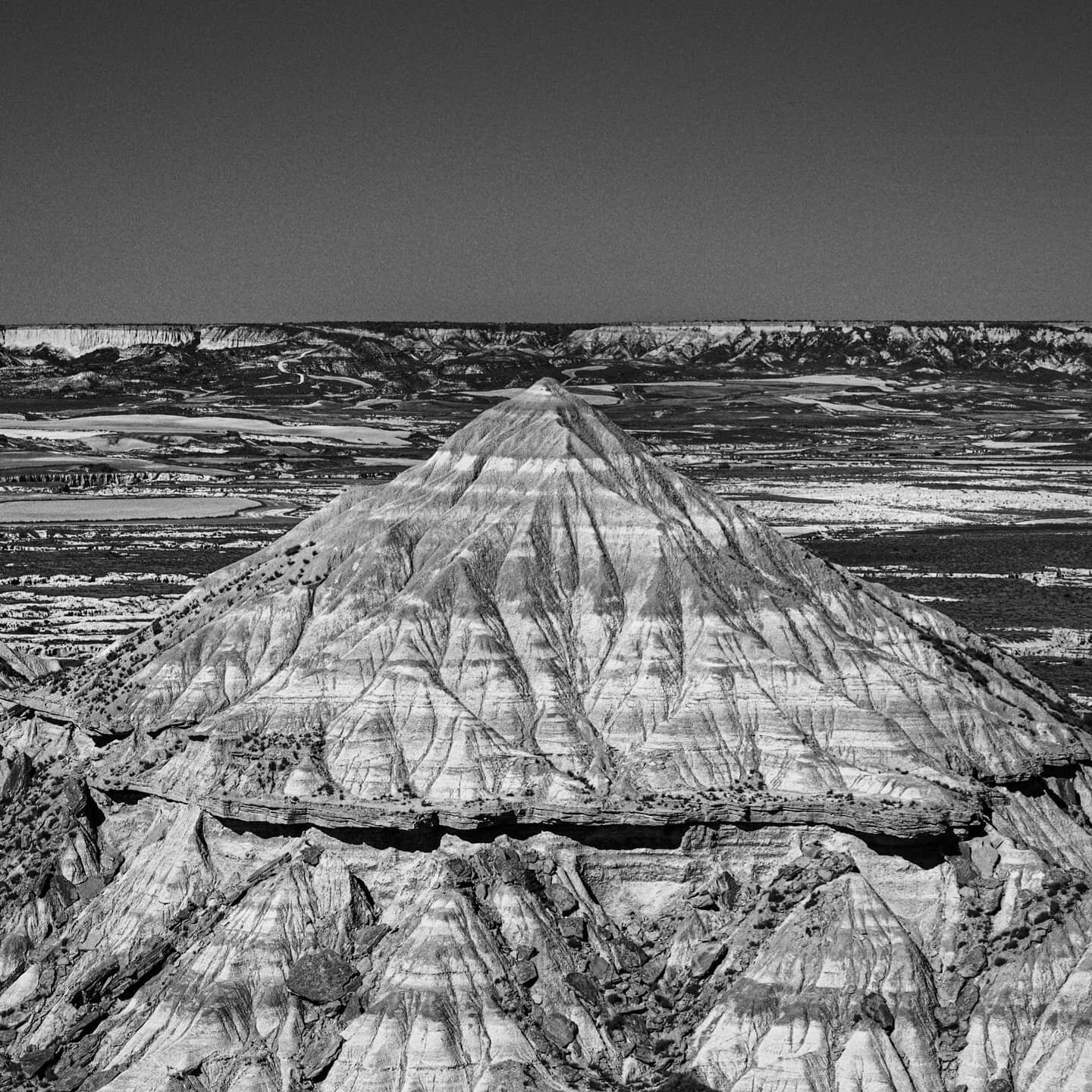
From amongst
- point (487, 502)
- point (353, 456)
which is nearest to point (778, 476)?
point (353, 456)

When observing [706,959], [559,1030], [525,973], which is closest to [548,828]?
[525,973]

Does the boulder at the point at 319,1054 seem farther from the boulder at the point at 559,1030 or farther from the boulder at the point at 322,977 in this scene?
the boulder at the point at 559,1030

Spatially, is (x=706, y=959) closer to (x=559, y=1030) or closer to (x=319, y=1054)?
(x=559, y=1030)

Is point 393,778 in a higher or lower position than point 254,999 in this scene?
higher

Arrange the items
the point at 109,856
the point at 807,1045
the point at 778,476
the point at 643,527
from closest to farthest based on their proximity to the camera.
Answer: the point at 807,1045, the point at 109,856, the point at 643,527, the point at 778,476

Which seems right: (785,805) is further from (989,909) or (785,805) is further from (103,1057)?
(103,1057)
